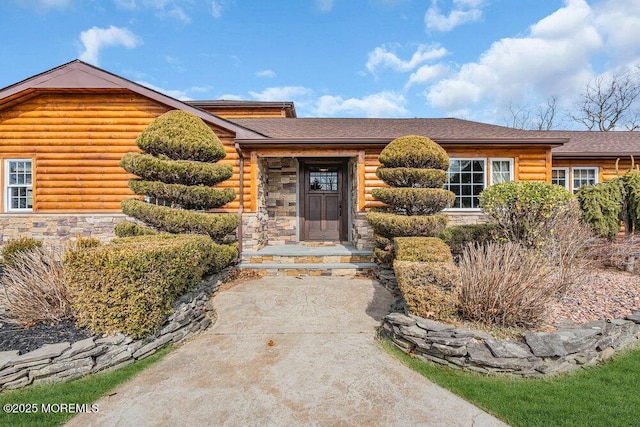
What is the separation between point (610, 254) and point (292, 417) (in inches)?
260

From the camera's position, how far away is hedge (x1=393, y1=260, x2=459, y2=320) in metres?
3.46

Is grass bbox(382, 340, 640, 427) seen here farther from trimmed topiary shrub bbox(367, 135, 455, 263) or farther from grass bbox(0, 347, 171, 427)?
trimmed topiary shrub bbox(367, 135, 455, 263)

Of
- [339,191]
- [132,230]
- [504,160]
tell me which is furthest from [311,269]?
[504,160]

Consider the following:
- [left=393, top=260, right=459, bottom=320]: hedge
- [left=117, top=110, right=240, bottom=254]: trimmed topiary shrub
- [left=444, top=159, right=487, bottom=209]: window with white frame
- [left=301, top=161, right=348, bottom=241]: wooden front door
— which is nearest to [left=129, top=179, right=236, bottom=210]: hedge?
[left=117, top=110, right=240, bottom=254]: trimmed topiary shrub

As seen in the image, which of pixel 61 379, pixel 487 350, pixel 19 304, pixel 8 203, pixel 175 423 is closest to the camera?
pixel 175 423

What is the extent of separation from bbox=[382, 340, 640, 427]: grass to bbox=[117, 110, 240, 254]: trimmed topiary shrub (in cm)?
436

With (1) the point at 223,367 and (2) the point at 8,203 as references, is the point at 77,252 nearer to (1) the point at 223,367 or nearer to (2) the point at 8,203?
(1) the point at 223,367

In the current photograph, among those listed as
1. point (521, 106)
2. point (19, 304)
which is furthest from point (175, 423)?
point (521, 106)

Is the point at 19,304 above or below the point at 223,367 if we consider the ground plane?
above

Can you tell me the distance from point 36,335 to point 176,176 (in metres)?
3.13

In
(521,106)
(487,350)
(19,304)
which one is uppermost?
(521,106)

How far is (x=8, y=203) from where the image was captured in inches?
310

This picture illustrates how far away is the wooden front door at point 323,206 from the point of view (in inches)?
358

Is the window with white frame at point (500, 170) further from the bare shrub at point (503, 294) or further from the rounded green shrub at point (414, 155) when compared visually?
the bare shrub at point (503, 294)
